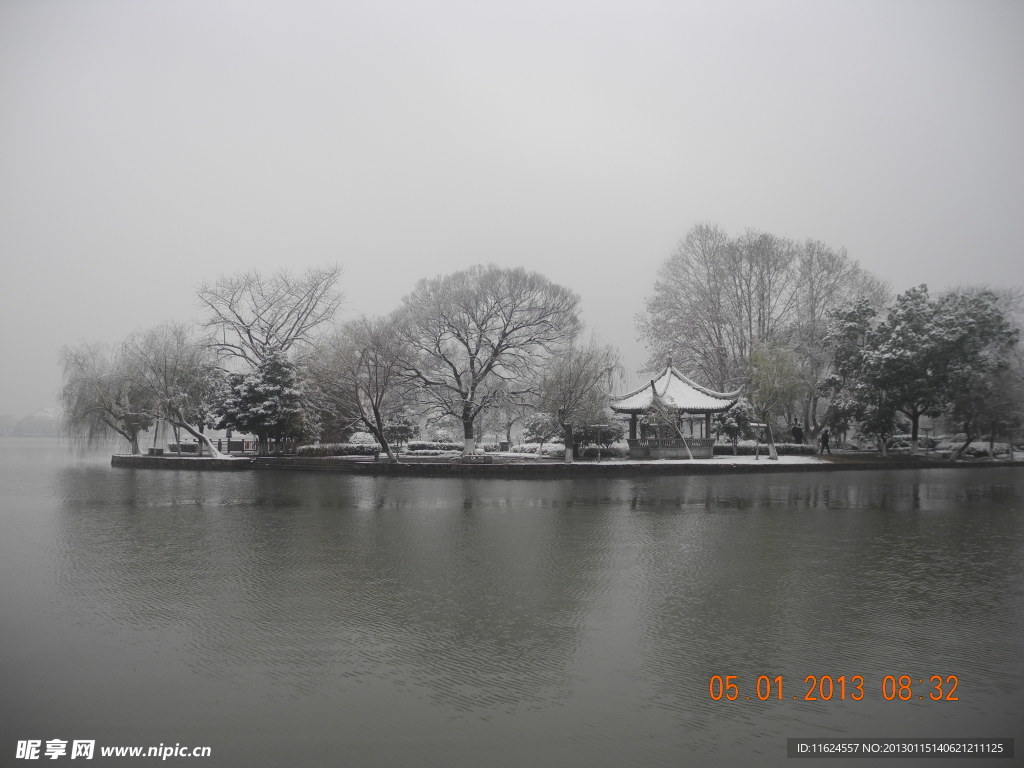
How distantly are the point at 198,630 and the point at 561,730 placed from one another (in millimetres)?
3623

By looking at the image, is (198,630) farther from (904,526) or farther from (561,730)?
(904,526)

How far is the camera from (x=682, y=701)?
459cm

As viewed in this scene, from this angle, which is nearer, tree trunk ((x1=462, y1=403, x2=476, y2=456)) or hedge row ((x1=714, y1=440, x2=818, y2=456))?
tree trunk ((x1=462, y1=403, x2=476, y2=456))

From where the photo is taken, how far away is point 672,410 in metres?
29.0

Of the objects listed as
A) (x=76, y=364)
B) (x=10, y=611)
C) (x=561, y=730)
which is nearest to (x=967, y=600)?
(x=561, y=730)

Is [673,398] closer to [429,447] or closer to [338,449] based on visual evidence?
[429,447]

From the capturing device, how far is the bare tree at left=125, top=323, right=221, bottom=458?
3044 centimetres

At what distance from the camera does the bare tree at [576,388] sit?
89.7 ft

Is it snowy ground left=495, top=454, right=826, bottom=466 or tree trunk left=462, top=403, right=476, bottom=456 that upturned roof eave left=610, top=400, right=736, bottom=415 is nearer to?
snowy ground left=495, top=454, right=826, bottom=466
